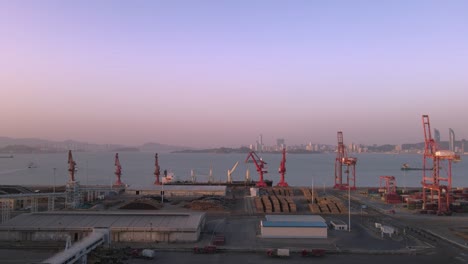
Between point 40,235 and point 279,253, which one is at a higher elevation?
point 40,235

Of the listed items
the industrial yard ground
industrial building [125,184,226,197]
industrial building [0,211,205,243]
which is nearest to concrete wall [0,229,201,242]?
industrial building [0,211,205,243]

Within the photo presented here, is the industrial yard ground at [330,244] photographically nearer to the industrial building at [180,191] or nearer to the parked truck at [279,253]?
the parked truck at [279,253]

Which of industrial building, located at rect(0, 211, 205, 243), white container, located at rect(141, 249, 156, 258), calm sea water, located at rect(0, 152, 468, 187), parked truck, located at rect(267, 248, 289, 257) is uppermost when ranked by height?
industrial building, located at rect(0, 211, 205, 243)

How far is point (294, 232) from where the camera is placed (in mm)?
17734

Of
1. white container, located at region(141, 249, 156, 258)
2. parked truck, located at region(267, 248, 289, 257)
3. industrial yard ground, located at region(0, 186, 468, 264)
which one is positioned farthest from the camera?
parked truck, located at region(267, 248, 289, 257)

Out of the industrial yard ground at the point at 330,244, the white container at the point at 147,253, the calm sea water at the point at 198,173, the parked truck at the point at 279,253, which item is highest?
the white container at the point at 147,253

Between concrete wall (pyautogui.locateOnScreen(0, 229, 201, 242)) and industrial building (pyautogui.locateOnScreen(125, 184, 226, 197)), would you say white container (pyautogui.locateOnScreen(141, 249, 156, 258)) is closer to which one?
concrete wall (pyautogui.locateOnScreen(0, 229, 201, 242))

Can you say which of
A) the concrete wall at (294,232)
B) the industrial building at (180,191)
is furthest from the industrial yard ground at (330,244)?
the industrial building at (180,191)

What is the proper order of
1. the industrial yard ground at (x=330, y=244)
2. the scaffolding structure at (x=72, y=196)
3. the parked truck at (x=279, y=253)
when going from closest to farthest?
the industrial yard ground at (x=330, y=244) < the parked truck at (x=279, y=253) < the scaffolding structure at (x=72, y=196)

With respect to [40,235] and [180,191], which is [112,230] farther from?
[180,191]

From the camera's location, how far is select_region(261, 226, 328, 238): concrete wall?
58.0 feet

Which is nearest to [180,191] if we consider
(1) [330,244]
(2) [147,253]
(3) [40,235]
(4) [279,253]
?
(3) [40,235]

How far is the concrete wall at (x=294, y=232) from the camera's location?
58.0ft

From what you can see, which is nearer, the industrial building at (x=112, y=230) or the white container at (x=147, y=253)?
the white container at (x=147, y=253)
